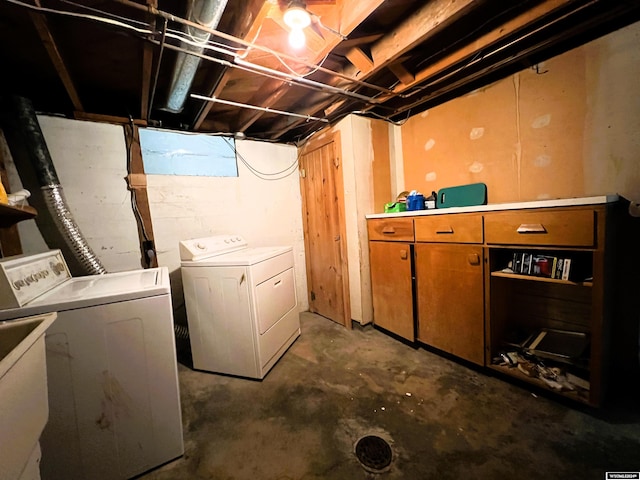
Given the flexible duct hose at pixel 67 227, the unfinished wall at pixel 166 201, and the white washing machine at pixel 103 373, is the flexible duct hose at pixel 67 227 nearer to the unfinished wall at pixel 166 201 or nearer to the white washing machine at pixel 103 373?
the unfinished wall at pixel 166 201

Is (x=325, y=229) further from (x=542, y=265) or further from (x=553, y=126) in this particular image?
(x=553, y=126)

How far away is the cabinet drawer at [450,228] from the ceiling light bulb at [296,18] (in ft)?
4.48

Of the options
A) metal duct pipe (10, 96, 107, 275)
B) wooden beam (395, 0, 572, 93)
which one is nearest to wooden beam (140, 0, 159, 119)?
metal duct pipe (10, 96, 107, 275)

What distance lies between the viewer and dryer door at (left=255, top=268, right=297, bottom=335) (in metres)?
1.76

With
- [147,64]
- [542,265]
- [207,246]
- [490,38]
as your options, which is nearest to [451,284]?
[542,265]

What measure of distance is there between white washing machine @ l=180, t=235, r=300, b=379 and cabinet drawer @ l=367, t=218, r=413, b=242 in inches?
36.2

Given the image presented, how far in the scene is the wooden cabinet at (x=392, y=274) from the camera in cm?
198

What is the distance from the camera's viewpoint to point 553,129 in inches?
62.4

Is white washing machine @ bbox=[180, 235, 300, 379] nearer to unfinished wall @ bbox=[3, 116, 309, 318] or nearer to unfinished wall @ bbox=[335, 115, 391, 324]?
unfinished wall @ bbox=[3, 116, 309, 318]

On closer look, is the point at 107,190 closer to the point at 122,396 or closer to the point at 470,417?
the point at 122,396

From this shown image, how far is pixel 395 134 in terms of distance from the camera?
2.51 meters

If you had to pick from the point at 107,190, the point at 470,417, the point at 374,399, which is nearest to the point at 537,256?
the point at 470,417

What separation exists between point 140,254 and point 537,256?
9.61 feet

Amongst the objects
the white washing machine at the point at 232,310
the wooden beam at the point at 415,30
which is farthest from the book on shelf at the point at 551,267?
the white washing machine at the point at 232,310
